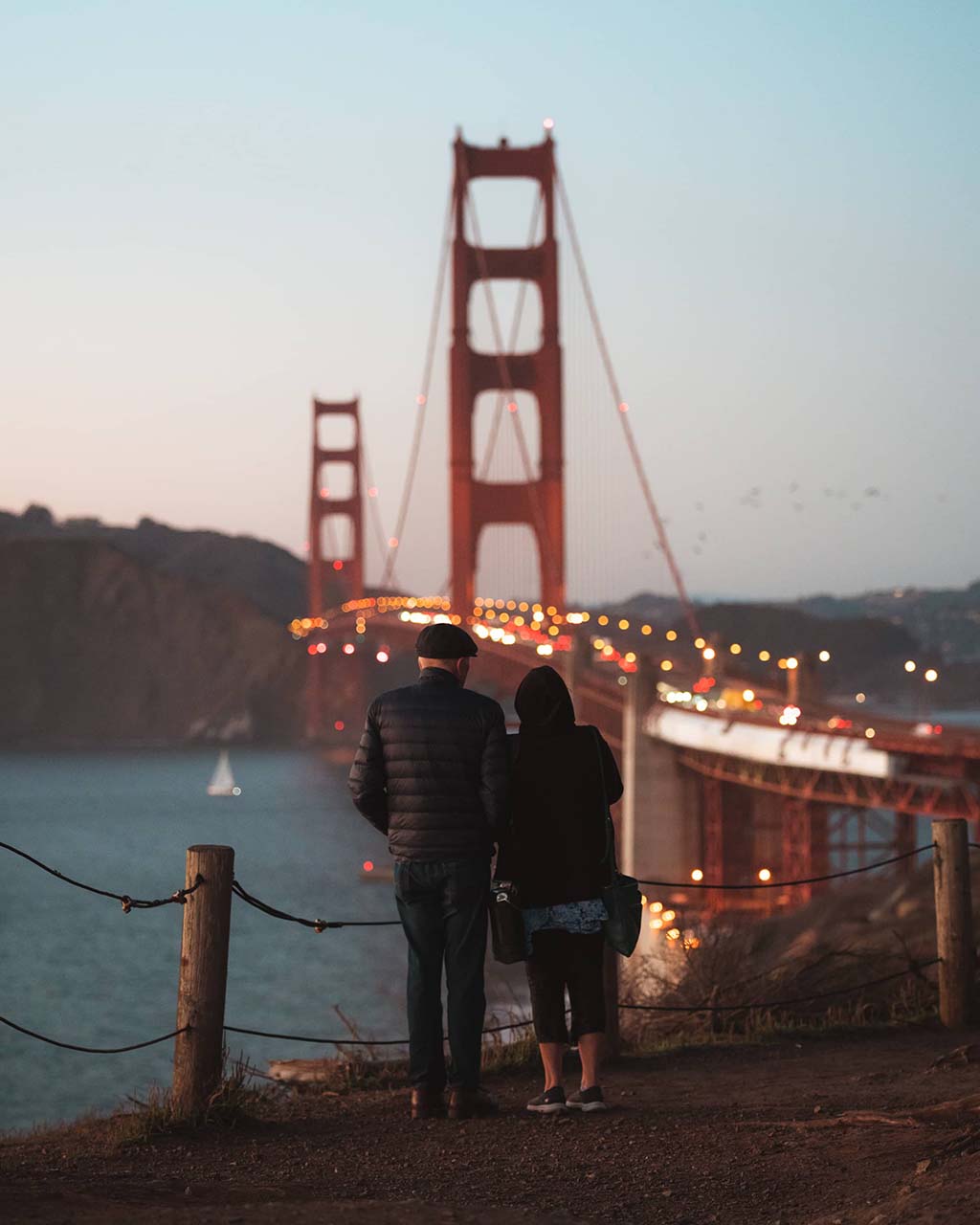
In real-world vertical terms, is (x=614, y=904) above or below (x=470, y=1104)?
above

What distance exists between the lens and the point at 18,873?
62656 millimetres

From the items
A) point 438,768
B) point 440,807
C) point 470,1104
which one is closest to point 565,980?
point 470,1104

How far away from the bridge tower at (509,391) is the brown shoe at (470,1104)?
4236 centimetres

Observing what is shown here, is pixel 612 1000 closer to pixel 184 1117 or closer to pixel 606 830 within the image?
pixel 606 830

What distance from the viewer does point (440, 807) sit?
538 cm

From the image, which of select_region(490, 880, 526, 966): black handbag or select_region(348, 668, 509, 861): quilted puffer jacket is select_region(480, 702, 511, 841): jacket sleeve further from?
select_region(490, 880, 526, 966): black handbag

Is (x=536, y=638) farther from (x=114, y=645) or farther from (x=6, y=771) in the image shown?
(x=114, y=645)

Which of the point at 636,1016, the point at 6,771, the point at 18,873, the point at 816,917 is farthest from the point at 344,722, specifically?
the point at 636,1016

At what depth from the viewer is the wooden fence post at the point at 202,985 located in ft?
18.0

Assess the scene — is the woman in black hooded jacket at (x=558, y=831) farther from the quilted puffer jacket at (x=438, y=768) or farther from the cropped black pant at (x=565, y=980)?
the quilted puffer jacket at (x=438, y=768)

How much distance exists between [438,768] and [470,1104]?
1.09 m

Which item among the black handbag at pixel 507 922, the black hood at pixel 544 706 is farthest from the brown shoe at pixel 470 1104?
the black hood at pixel 544 706

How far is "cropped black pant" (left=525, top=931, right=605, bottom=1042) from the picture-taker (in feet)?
18.1

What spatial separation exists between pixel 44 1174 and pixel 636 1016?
4.44 meters
